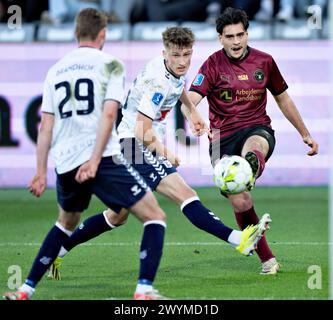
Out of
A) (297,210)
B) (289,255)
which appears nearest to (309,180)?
(297,210)

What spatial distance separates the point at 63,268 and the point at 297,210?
14.0 feet

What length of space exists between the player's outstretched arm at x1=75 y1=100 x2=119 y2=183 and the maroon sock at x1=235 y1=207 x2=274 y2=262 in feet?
6.86

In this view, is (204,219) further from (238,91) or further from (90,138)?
(90,138)

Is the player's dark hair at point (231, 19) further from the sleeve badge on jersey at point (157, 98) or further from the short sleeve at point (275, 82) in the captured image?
the sleeve badge on jersey at point (157, 98)

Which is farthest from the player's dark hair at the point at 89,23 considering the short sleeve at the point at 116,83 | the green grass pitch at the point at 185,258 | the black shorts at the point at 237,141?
the black shorts at the point at 237,141

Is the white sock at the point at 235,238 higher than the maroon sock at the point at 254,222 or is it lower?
higher

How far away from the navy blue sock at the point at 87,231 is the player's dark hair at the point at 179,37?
149 centimetres

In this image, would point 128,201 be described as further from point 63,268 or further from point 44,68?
point 44,68

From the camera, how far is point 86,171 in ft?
20.6

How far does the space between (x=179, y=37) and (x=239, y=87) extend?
3.41 feet

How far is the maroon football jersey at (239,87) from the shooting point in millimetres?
8344

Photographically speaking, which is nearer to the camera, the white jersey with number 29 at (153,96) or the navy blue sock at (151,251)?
the navy blue sock at (151,251)

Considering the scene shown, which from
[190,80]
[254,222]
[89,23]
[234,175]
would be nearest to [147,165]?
[234,175]

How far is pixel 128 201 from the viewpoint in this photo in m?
6.41
